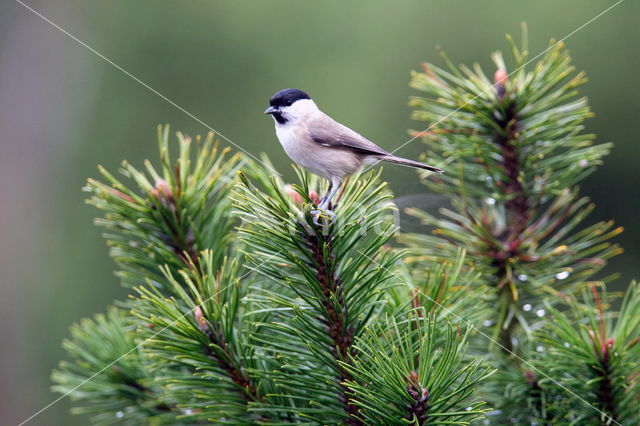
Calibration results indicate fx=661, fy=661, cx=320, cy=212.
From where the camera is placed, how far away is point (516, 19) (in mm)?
5938

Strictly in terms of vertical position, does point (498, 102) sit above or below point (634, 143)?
below

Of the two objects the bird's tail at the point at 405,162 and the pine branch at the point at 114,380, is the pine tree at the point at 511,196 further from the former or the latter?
the pine branch at the point at 114,380

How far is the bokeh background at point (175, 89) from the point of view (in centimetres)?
567

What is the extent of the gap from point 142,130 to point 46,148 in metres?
0.91

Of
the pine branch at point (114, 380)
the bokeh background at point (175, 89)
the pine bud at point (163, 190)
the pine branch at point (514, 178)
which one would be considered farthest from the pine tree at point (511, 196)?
the bokeh background at point (175, 89)

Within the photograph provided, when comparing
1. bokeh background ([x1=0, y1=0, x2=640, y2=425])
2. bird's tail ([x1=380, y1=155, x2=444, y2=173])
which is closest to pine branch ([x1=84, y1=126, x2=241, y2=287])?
bird's tail ([x1=380, y1=155, x2=444, y2=173])

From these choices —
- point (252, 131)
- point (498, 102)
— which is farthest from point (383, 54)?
point (498, 102)

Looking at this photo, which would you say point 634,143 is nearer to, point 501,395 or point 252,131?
point 252,131

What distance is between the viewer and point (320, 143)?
5.52ft

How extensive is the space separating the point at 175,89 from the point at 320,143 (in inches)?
200

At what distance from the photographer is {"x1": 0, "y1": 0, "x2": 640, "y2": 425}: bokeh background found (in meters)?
5.67

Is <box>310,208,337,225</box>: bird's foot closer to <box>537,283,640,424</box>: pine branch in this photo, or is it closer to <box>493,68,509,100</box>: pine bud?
<box>537,283,640,424</box>: pine branch

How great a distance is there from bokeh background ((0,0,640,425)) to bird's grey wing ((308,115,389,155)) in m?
3.49

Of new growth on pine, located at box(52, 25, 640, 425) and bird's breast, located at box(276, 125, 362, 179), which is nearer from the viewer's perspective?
new growth on pine, located at box(52, 25, 640, 425)
